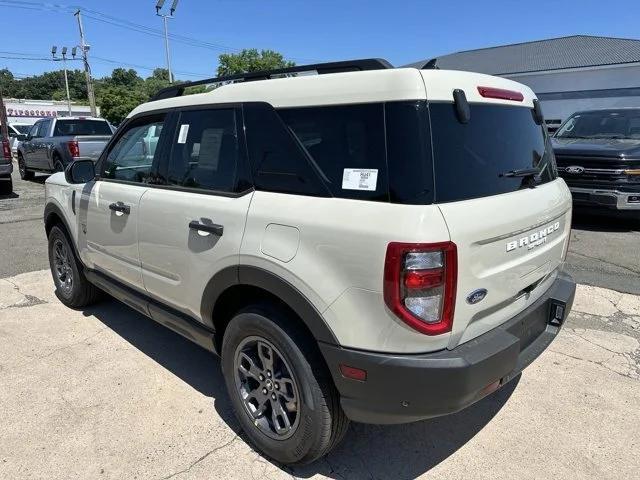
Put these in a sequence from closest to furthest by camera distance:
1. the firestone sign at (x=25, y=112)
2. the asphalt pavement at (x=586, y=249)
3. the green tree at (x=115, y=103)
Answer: the asphalt pavement at (x=586, y=249)
the firestone sign at (x=25, y=112)
the green tree at (x=115, y=103)

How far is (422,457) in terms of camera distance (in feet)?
8.45

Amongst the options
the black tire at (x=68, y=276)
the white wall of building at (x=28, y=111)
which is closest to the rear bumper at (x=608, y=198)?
the black tire at (x=68, y=276)

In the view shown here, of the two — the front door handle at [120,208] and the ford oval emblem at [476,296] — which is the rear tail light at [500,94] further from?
the front door handle at [120,208]

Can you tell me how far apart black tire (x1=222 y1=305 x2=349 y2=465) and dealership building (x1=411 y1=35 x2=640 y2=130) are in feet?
74.9

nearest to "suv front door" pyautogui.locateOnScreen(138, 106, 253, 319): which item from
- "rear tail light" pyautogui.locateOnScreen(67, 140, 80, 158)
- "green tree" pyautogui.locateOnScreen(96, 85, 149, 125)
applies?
"rear tail light" pyautogui.locateOnScreen(67, 140, 80, 158)

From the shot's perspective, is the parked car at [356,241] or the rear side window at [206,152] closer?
the parked car at [356,241]

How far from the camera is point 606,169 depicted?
7.17m

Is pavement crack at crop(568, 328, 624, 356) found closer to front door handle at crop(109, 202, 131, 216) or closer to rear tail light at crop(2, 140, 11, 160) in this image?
front door handle at crop(109, 202, 131, 216)

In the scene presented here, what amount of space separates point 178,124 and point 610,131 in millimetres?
8163

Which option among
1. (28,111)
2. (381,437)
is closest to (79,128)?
(381,437)

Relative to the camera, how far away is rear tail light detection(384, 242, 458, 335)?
1849 mm

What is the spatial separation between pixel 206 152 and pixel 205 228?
497 millimetres

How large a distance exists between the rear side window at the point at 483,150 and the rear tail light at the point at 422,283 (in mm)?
246

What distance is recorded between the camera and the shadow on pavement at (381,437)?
249cm
